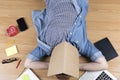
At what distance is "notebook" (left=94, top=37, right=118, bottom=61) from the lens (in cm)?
155

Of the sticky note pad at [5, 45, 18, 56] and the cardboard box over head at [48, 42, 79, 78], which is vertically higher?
the cardboard box over head at [48, 42, 79, 78]

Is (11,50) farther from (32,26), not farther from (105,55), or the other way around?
(105,55)

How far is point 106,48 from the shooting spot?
1580 millimetres

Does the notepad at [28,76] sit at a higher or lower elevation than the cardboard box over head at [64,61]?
lower

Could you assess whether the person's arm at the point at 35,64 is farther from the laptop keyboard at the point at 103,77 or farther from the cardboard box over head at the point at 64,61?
the laptop keyboard at the point at 103,77

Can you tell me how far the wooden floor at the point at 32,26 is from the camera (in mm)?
1579

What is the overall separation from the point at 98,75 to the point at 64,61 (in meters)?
0.34

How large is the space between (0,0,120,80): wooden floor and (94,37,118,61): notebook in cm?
3

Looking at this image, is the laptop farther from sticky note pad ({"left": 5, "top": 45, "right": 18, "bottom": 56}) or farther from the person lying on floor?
sticky note pad ({"left": 5, "top": 45, "right": 18, "bottom": 56})

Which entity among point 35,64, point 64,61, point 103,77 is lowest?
point 103,77

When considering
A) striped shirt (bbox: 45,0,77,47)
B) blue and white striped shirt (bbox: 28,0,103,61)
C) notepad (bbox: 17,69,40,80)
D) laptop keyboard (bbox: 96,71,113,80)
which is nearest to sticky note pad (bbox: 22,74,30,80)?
notepad (bbox: 17,69,40,80)

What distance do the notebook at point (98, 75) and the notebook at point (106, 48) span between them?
0.11m

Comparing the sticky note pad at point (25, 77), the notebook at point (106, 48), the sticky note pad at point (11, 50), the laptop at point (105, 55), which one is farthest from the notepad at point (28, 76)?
the notebook at point (106, 48)

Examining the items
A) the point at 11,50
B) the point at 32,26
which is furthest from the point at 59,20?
the point at 11,50
